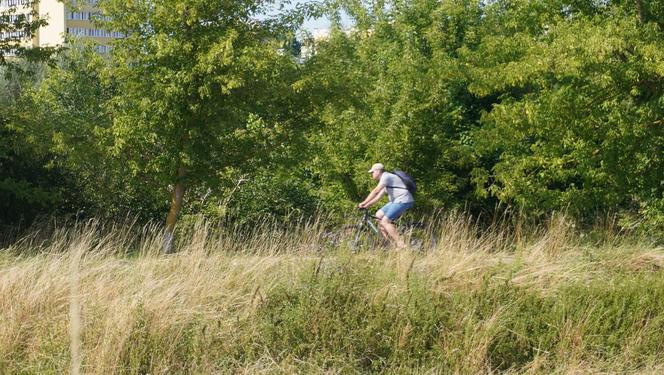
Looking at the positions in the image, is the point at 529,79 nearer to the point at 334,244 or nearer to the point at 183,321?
the point at 334,244

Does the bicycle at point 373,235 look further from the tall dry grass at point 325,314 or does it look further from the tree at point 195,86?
the tree at point 195,86

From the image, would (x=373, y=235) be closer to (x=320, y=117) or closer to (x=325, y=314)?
(x=325, y=314)

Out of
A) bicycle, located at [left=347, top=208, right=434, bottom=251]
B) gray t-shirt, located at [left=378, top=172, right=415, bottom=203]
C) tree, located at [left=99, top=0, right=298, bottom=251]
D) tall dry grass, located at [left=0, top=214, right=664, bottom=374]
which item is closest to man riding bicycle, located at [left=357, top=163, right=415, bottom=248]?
gray t-shirt, located at [left=378, top=172, right=415, bottom=203]

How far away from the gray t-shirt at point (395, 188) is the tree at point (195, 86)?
9.26 feet

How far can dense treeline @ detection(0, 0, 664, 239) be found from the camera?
1314cm

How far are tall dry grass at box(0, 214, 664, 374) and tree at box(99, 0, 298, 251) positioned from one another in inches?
251

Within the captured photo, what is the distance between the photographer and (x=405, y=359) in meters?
6.73

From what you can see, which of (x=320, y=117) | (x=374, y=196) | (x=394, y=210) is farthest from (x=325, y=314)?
(x=320, y=117)

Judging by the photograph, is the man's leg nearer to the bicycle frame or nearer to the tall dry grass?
the bicycle frame

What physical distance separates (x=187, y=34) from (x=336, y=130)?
5841 millimetres

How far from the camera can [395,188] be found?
12273mm

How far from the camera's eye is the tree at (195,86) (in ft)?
47.1

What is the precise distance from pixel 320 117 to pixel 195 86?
241 cm

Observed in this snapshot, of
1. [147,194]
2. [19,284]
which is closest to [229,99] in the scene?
[147,194]
